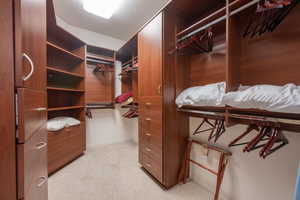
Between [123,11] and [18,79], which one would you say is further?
[123,11]

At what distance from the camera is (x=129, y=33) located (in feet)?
9.71

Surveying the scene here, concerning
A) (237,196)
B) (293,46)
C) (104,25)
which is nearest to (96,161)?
(237,196)

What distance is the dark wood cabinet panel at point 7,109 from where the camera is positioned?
1.65 ft

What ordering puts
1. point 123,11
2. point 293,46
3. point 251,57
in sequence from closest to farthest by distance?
1. point 293,46
2. point 251,57
3. point 123,11

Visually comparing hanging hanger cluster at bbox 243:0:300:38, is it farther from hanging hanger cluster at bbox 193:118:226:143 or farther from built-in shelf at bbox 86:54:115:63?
built-in shelf at bbox 86:54:115:63

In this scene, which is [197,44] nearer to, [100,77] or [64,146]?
[100,77]

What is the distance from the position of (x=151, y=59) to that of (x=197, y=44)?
60 cm

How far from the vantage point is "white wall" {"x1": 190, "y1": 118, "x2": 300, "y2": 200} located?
1.00 meters

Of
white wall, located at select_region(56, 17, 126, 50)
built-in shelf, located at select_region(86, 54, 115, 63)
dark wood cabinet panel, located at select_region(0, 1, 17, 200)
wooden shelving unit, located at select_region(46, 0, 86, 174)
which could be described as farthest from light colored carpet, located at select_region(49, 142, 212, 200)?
white wall, located at select_region(56, 17, 126, 50)

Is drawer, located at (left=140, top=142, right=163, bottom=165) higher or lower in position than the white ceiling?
lower

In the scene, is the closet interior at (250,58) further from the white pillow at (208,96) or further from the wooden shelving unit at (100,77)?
the wooden shelving unit at (100,77)

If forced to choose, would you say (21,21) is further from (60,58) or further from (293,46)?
(60,58)

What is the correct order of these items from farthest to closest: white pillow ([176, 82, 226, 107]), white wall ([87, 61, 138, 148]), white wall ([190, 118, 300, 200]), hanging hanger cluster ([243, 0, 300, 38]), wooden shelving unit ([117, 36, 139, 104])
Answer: white wall ([87, 61, 138, 148]) → wooden shelving unit ([117, 36, 139, 104]) → white pillow ([176, 82, 226, 107]) → white wall ([190, 118, 300, 200]) → hanging hanger cluster ([243, 0, 300, 38])

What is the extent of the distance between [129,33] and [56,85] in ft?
6.34
